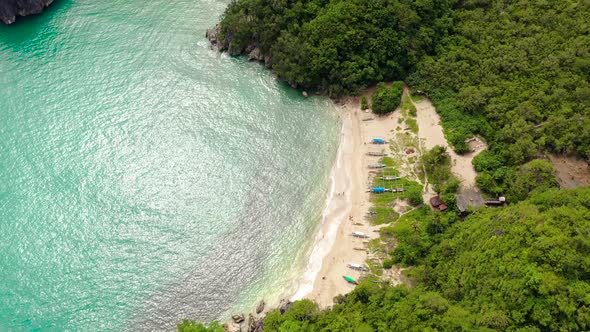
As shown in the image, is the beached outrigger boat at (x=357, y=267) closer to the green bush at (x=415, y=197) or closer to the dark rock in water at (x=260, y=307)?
the green bush at (x=415, y=197)

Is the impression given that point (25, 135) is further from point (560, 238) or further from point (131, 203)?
point (560, 238)

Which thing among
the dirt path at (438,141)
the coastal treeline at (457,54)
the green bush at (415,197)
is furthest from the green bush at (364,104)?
the green bush at (415,197)

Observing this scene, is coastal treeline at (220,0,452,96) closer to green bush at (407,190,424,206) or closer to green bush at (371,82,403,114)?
green bush at (371,82,403,114)

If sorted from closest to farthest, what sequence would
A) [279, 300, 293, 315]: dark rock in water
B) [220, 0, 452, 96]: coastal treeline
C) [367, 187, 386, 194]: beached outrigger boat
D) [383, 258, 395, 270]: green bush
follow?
[279, 300, 293, 315]: dark rock in water
[383, 258, 395, 270]: green bush
[367, 187, 386, 194]: beached outrigger boat
[220, 0, 452, 96]: coastal treeline

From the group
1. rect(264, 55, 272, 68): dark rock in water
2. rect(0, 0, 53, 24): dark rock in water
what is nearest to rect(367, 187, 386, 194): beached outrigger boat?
rect(264, 55, 272, 68): dark rock in water

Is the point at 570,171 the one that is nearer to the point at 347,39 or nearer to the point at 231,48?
the point at 347,39

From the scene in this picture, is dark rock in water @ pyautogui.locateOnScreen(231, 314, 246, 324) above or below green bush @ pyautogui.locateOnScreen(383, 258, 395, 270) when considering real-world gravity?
below

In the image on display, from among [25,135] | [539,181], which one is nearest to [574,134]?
[539,181]
